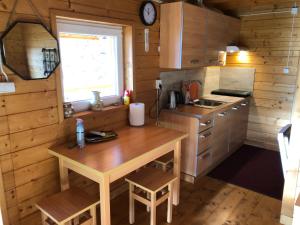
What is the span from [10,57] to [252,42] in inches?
136

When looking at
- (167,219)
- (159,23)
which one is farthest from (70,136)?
(159,23)

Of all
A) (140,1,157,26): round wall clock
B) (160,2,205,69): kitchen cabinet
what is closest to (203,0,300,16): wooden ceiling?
(160,2,205,69): kitchen cabinet

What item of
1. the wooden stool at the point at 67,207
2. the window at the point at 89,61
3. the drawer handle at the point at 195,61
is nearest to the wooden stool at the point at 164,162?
→ the window at the point at 89,61

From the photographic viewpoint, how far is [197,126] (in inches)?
104

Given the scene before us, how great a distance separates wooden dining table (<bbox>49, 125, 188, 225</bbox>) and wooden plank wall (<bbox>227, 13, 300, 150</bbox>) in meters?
2.27

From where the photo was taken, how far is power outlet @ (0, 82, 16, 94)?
1.51m

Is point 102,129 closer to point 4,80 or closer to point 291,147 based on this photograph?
point 4,80

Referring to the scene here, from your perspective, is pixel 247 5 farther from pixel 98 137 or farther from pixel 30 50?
pixel 30 50

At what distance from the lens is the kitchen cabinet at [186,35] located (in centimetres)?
258

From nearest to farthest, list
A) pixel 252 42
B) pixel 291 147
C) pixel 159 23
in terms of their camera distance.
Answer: pixel 291 147, pixel 159 23, pixel 252 42

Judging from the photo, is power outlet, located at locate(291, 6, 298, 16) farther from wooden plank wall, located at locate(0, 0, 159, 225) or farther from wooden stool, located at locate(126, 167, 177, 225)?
wooden stool, located at locate(126, 167, 177, 225)

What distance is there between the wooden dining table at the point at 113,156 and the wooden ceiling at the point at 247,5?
2.17 metres

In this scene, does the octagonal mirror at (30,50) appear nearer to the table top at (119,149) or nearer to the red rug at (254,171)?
the table top at (119,149)

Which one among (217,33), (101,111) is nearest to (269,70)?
(217,33)
